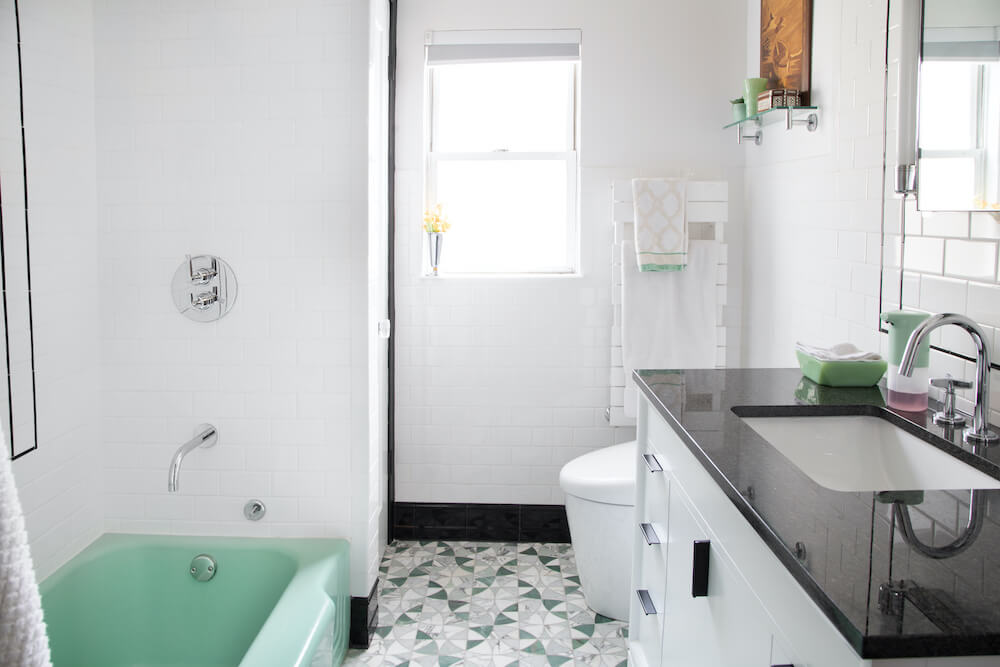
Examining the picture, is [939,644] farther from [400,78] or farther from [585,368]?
[400,78]

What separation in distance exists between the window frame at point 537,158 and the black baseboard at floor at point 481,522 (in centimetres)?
100

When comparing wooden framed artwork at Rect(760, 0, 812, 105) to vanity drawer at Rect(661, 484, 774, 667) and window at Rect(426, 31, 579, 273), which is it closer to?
window at Rect(426, 31, 579, 273)

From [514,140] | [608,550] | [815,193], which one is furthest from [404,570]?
[815,193]

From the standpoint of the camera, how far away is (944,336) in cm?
194

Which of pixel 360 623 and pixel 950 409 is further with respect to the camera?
pixel 360 623

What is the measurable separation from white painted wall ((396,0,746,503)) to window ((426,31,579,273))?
13 cm

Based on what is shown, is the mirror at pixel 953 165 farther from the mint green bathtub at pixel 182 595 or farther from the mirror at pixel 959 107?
the mint green bathtub at pixel 182 595

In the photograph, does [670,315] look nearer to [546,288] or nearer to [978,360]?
[546,288]

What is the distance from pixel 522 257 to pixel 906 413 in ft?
7.03

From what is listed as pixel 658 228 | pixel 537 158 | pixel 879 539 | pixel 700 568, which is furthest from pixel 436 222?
pixel 879 539

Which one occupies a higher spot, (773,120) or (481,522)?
(773,120)

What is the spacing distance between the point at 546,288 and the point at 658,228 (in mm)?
522

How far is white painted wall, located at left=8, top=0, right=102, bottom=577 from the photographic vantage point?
239 cm

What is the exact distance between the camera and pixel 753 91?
305cm
